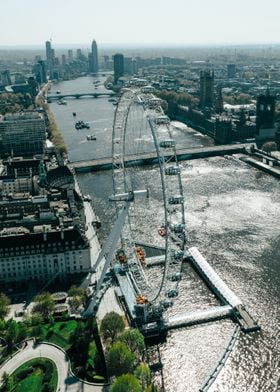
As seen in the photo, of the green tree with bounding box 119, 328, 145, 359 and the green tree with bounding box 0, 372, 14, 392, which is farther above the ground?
the green tree with bounding box 119, 328, 145, 359

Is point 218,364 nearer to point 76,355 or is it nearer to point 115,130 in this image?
point 76,355

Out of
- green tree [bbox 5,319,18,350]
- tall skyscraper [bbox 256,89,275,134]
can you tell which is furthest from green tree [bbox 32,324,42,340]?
tall skyscraper [bbox 256,89,275,134]

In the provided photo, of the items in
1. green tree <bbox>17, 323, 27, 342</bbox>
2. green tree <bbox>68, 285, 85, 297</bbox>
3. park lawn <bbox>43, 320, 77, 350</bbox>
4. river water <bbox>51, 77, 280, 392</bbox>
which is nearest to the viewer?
river water <bbox>51, 77, 280, 392</bbox>

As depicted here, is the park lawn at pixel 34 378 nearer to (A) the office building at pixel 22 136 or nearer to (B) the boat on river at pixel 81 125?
(A) the office building at pixel 22 136

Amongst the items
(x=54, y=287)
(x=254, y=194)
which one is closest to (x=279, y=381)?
(x=54, y=287)

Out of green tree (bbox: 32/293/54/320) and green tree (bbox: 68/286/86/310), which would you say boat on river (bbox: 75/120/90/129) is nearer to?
green tree (bbox: 68/286/86/310)

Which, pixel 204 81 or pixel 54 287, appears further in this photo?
pixel 204 81

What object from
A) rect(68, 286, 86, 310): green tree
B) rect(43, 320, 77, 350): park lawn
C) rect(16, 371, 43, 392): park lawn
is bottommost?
rect(16, 371, 43, 392): park lawn
